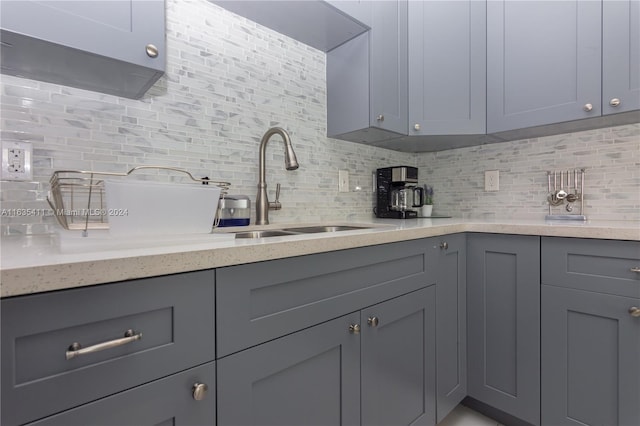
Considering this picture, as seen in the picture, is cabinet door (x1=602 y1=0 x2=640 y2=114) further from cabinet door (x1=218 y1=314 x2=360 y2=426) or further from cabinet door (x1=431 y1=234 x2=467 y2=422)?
cabinet door (x1=218 y1=314 x2=360 y2=426)

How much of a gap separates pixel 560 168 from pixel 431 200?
2.36 ft

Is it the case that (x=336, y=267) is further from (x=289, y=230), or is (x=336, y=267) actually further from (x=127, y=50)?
(x=127, y=50)

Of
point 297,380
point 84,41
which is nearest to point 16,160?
point 84,41

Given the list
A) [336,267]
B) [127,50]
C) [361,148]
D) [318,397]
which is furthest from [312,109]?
[318,397]

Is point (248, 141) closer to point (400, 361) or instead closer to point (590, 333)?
point (400, 361)

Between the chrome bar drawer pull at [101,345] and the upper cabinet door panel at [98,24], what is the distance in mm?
729

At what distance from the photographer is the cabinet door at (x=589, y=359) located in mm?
1134

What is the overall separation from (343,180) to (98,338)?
4.90 feet

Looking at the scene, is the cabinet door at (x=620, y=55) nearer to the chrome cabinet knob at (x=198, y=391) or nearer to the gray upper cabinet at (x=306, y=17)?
the gray upper cabinet at (x=306, y=17)

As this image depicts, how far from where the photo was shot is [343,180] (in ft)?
6.15

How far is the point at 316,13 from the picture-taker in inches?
55.6

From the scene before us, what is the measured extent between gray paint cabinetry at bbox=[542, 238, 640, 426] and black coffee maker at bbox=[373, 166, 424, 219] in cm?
79

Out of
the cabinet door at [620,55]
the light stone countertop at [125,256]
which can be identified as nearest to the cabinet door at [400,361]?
the light stone countertop at [125,256]

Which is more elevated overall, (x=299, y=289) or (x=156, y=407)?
(x=299, y=289)
